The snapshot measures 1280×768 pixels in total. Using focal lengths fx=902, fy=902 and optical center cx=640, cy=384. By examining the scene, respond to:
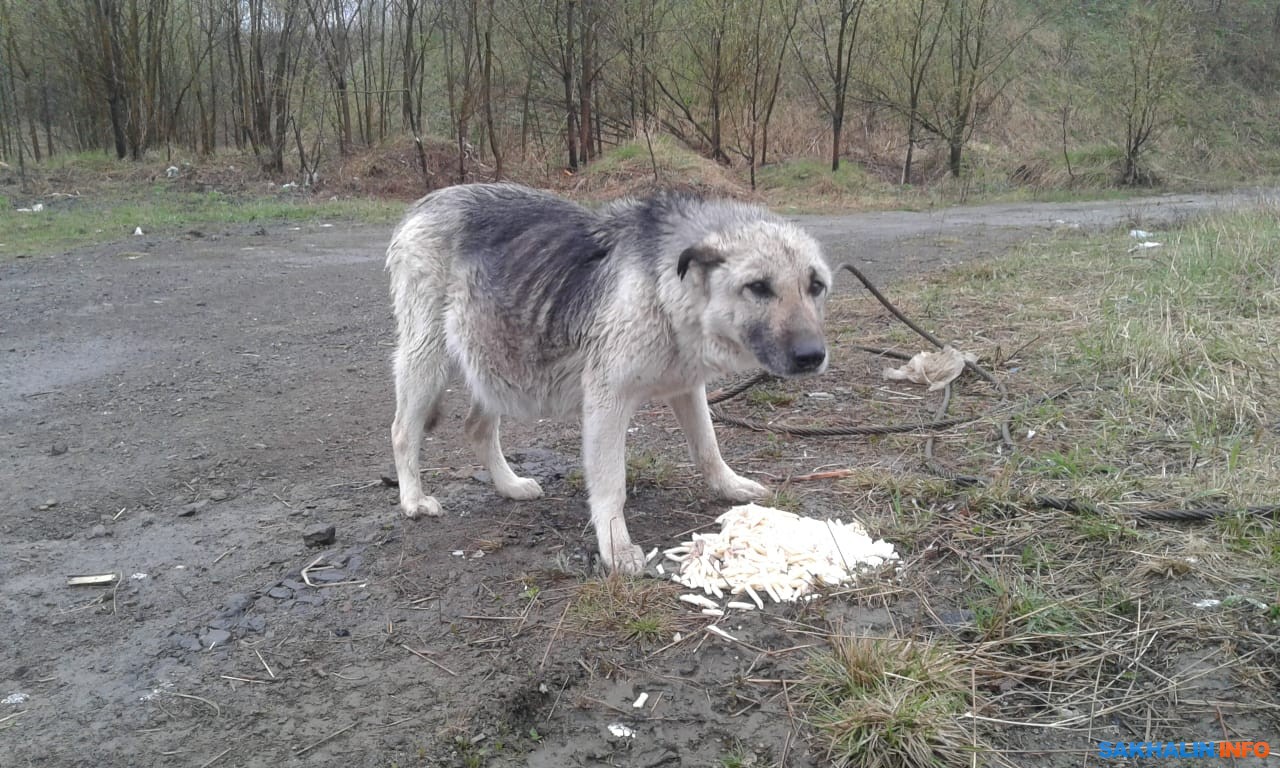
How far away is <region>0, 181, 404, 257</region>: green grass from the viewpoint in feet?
41.6

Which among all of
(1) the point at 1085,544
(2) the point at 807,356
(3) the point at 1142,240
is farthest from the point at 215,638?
(3) the point at 1142,240

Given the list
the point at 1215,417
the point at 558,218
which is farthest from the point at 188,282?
the point at 1215,417

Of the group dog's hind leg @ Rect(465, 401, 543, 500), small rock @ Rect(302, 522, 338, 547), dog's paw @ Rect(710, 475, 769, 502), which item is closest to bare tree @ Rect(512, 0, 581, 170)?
dog's hind leg @ Rect(465, 401, 543, 500)

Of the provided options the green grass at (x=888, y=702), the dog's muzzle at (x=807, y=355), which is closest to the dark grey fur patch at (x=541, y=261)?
the dog's muzzle at (x=807, y=355)

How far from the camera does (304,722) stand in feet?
9.72

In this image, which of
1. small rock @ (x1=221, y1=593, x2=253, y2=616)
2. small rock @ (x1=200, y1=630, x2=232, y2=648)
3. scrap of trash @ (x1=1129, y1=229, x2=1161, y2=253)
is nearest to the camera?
small rock @ (x1=200, y1=630, x2=232, y2=648)

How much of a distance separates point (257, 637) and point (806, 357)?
2393 millimetres

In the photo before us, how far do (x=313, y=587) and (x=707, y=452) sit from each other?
191cm

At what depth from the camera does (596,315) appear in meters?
4.04

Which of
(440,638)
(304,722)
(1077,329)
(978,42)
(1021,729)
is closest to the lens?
(1021,729)

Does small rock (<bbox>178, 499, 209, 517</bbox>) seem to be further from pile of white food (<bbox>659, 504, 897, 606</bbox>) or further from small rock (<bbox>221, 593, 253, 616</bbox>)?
pile of white food (<bbox>659, 504, 897, 606</bbox>)

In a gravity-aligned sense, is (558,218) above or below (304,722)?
above

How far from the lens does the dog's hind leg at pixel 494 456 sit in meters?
4.79

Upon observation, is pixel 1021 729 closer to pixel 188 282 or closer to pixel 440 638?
pixel 440 638
